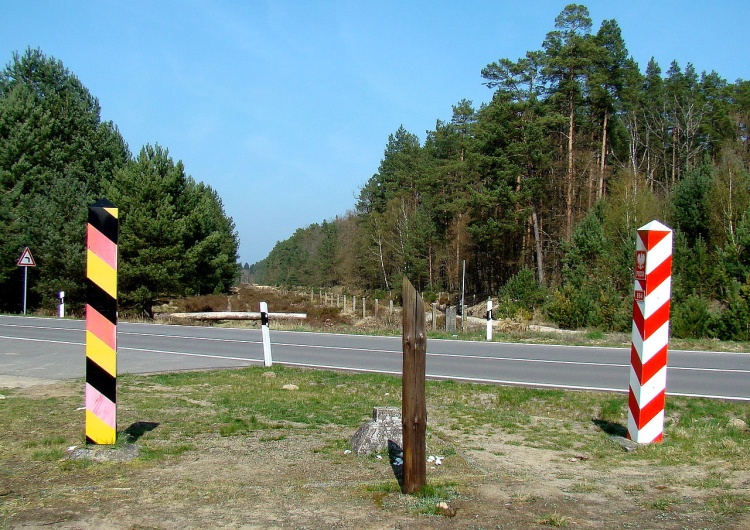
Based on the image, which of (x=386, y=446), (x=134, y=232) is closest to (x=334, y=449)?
(x=386, y=446)

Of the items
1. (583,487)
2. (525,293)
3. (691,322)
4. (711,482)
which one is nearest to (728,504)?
(711,482)

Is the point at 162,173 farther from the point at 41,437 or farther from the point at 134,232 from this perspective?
the point at 41,437

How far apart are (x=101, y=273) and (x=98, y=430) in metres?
1.29

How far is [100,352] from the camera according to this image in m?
5.79

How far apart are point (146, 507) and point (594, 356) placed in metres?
12.6

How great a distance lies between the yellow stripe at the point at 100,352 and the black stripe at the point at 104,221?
824 mm

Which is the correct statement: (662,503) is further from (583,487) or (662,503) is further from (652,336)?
(652,336)

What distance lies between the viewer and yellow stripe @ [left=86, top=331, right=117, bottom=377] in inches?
227

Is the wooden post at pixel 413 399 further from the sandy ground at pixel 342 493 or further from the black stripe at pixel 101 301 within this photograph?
the black stripe at pixel 101 301

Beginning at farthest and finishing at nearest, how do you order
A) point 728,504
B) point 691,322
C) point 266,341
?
point 691,322, point 266,341, point 728,504

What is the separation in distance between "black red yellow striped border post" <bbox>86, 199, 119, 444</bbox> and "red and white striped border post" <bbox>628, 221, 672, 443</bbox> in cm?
481

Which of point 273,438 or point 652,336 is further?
point 652,336

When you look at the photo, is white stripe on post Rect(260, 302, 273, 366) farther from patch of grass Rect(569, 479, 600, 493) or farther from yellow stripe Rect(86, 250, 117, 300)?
patch of grass Rect(569, 479, 600, 493)

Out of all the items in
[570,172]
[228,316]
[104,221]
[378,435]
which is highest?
[570,172]
